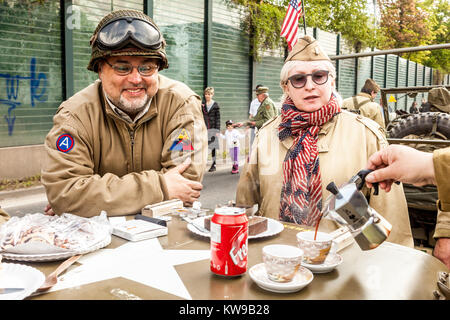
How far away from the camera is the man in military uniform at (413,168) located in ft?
5.76

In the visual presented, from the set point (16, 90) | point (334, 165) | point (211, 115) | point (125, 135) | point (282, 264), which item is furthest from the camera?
point (211, 115)

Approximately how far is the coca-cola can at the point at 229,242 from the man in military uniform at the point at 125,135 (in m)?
1.10

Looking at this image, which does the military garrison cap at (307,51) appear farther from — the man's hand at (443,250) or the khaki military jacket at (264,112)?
the khaki military jacket at (264,112)

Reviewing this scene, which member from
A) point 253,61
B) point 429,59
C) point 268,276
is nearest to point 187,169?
point 268,276

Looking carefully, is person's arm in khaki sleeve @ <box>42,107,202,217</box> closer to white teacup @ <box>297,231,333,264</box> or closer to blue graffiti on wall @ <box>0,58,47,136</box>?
white teacup @ <box>297,231,333,264</box>

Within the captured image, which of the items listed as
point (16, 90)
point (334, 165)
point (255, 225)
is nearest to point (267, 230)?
point (255, 225)

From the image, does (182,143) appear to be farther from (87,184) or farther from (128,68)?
(87,184)

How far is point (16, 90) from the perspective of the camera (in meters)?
8.94

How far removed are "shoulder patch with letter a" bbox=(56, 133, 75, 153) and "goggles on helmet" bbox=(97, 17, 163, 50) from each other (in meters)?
0.60

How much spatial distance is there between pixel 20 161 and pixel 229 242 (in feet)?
27.5

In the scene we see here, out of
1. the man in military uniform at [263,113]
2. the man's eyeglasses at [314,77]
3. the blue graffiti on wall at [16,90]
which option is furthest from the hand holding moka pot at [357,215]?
the man in military uniform at [263,113]

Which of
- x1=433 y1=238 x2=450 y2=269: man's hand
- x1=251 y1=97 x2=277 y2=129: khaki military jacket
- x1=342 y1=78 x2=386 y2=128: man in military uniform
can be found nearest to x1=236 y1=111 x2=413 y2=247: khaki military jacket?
x1=433 y1=238 x2=450 y2=269: man's hand

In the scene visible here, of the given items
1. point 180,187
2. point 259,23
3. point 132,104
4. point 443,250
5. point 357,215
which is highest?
point 259,23

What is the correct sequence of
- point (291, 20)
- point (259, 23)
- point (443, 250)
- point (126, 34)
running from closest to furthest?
point (443, 250) < point (126, 34) < point (291, 20) < point (259, 23)
